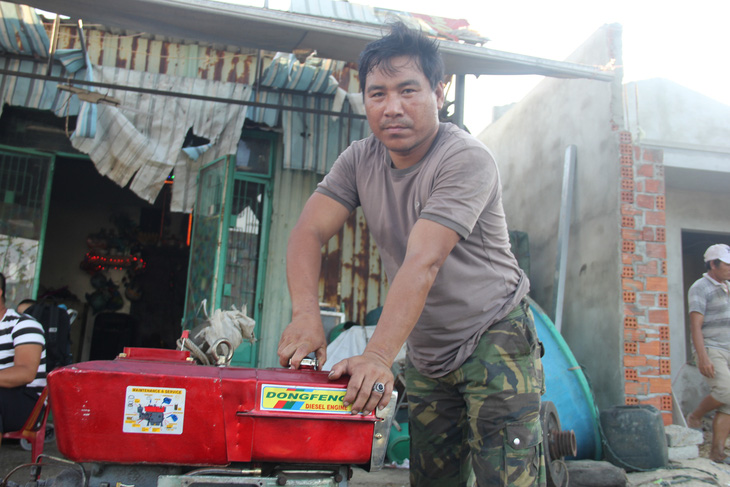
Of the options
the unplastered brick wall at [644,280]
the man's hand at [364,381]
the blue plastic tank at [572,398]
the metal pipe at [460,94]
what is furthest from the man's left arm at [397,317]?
the unplastered brick wall at [644,280]

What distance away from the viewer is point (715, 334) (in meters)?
5.29

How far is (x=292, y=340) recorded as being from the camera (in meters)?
1.67

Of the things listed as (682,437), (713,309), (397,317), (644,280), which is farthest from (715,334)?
(397,317)

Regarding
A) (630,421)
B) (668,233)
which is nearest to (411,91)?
(630,421)

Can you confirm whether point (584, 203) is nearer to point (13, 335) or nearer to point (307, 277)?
point (307, 277)

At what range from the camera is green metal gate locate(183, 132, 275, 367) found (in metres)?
5.83

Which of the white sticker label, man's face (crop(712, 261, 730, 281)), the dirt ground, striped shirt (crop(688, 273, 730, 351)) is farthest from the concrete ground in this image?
the white sticker label

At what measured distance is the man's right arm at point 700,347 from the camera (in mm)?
5141

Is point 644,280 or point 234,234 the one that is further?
point 234,234

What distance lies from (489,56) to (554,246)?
2769 millimetres

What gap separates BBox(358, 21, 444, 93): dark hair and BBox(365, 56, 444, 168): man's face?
16 millimetres

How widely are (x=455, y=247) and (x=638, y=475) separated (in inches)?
130

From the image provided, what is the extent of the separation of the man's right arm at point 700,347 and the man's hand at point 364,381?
4.80 m

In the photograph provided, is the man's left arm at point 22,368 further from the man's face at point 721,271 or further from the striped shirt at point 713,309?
the man's face at point 721,271
